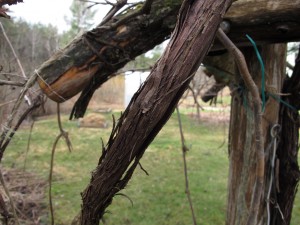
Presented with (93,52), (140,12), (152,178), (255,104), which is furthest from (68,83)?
(152,178)

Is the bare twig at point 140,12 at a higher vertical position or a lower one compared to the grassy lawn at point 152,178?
higher

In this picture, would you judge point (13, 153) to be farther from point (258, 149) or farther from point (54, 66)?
point (258, 149)

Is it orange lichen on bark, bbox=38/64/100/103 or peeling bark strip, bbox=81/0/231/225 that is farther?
orange lichen on bark, bbox=38/64/100/103

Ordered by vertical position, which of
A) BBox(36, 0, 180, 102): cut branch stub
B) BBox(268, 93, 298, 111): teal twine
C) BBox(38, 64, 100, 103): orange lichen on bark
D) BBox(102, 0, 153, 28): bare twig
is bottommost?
BBox(268, 93, 298, 111): teal twine

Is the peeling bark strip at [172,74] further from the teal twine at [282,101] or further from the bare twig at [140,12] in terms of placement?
the teal twine at [282,101]

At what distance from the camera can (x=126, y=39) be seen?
1747mm

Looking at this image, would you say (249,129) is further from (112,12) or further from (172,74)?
(172,74)

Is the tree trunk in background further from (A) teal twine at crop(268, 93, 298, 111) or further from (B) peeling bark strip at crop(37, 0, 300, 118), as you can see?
(B) peeling bark strip at crop(37, 0, 300, 118)

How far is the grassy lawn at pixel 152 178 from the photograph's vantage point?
516 centimetres

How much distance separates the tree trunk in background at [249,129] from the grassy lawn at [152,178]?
4.92ft

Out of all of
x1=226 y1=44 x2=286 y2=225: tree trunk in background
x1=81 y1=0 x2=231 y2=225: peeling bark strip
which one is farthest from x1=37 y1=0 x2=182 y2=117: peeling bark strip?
x1=81 y1=0 x2=231 y2=225: peeling bark strip

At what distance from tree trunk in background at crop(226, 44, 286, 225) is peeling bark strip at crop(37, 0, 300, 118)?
12.3 inches

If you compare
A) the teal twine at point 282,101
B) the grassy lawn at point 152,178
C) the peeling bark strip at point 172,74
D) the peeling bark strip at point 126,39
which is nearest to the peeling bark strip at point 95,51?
the peeling bark strip at point 126,39

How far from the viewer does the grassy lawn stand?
5.16 meters
